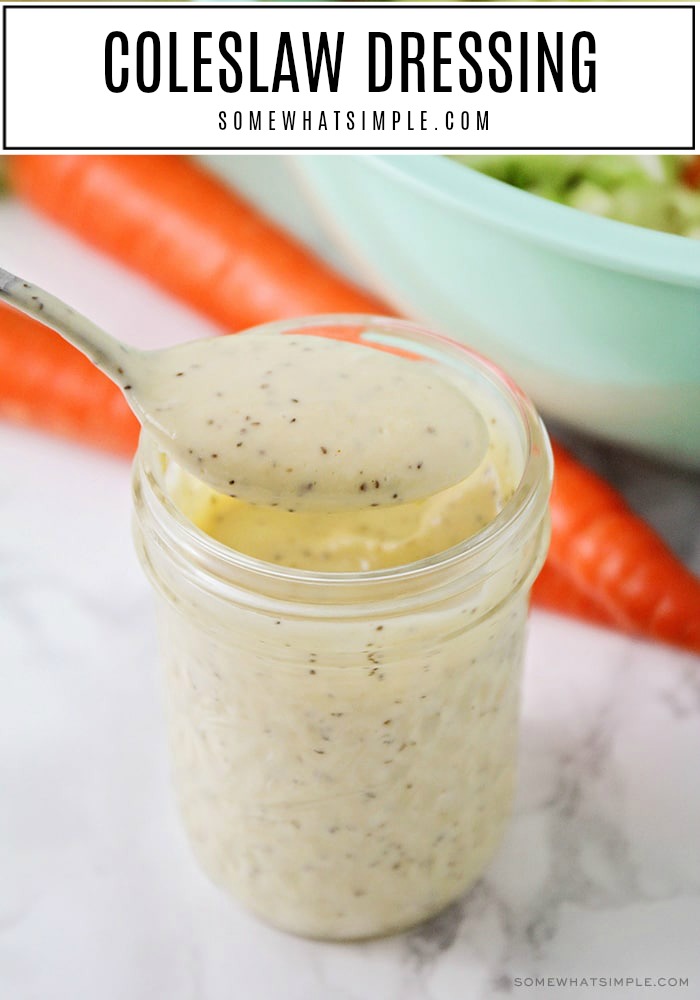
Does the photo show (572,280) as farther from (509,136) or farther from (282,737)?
(282,737)

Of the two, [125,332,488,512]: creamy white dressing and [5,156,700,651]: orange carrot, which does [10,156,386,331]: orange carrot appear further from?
[125,332,488,512]: creamy white dressing

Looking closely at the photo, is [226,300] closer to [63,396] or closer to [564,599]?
[63,396]

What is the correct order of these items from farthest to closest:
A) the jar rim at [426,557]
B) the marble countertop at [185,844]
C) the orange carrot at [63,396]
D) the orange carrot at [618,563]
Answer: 1. the orange carrot at [63,396]
2. the orange carrot at [618,563]
3. the marble countertop at [185,844]
4. the jar rim at [426,557]

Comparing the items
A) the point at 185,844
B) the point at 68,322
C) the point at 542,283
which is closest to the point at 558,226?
the point at 542,283

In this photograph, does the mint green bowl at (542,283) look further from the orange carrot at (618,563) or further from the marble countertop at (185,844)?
the marble countertop at (185,844)

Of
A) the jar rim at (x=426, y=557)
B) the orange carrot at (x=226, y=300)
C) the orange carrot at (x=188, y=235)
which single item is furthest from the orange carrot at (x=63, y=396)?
the jar rim at (x=426, y=557)
